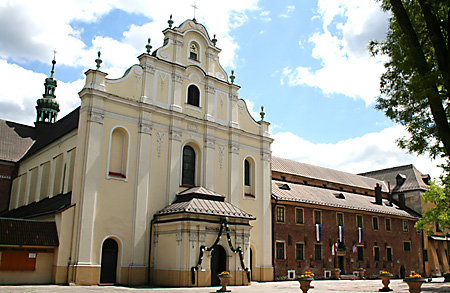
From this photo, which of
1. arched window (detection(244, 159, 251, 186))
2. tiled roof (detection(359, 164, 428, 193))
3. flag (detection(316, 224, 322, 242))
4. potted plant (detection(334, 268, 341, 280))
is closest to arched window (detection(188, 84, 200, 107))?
arched window (detection(244, 159, 251, 186))

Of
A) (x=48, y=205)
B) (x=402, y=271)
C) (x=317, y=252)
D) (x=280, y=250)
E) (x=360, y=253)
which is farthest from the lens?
(x=402, y=271)

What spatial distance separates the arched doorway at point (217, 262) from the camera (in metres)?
25.7

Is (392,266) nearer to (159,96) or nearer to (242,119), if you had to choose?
(242,119)

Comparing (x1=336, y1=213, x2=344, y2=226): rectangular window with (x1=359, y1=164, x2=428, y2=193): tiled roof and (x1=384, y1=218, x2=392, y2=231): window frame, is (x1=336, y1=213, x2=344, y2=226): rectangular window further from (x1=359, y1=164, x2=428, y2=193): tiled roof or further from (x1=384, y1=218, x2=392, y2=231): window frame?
(x1=359, y1=164, x2=428, y2=193): tiled roof

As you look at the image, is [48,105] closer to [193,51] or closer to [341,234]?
[193,51]

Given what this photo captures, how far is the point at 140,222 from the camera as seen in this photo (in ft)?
84.5

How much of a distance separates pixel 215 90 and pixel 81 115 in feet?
34.7

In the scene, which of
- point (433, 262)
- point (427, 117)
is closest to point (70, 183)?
point (427, 117)

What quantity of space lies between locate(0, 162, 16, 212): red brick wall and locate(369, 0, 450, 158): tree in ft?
117

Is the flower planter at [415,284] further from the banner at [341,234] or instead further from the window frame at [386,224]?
the window frame at [386,224]

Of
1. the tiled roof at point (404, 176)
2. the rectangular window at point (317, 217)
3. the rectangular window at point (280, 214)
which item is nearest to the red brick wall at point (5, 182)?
the rectangular window at point (280, 214)

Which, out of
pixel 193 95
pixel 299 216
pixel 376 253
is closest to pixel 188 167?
pixel 193 95

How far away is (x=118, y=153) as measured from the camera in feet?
87.0

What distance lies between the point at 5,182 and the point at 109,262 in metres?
19.5
